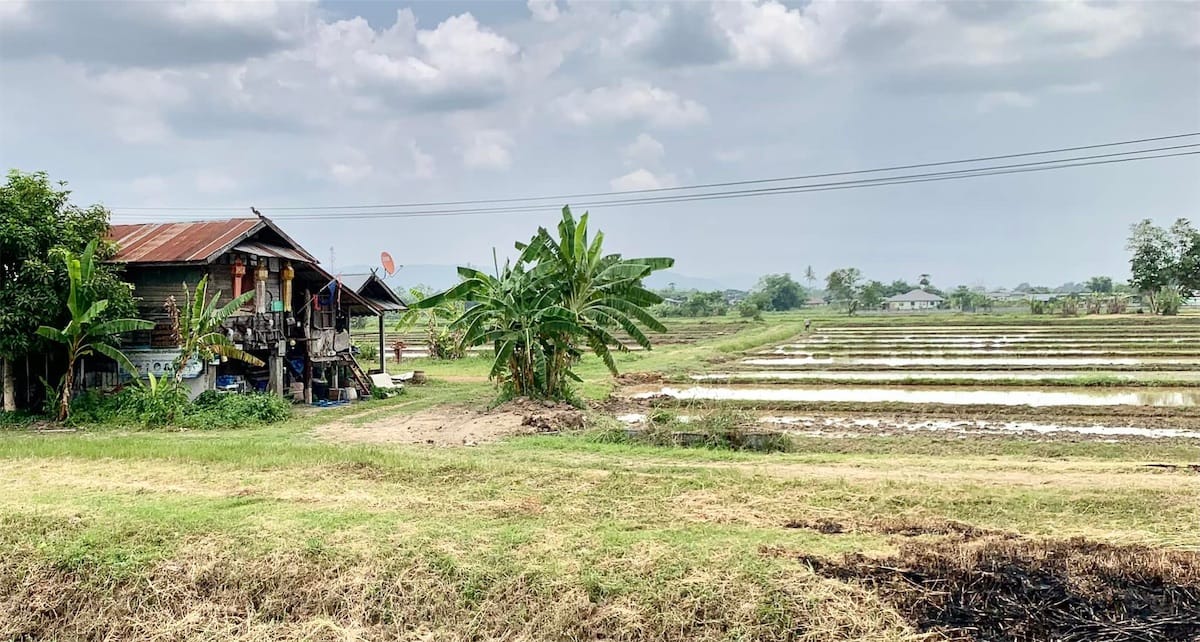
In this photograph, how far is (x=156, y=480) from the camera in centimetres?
973

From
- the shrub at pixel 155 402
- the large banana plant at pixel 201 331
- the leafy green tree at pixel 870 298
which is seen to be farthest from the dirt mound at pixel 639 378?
the leafy green tree at pixel 870 298

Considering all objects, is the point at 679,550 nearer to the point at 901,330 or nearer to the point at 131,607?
the point at 131,607

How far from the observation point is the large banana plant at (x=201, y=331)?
1590 centimetres

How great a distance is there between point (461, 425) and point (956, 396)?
39.4ft

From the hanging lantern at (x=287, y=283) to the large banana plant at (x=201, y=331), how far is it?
9.93ft

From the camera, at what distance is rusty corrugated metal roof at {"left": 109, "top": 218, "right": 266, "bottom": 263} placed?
17.0 metres

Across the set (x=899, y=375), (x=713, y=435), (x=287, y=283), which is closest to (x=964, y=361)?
(x=899, y=375)

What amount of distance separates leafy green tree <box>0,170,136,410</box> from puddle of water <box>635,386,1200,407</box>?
12.6 metres

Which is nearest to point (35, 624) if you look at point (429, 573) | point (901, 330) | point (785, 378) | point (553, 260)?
point (429, 573)


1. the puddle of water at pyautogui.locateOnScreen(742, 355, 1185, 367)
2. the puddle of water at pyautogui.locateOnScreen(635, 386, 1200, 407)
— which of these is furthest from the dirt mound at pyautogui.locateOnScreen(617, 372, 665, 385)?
the puddle of water at pyautogui.locateOnScreen(742, 355, 1185, 367)

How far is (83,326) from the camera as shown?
50.4 ft

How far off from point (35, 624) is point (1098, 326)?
48457 millimetres

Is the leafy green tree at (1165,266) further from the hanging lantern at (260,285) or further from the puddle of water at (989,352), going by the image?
the hanging lantern at (260,285)

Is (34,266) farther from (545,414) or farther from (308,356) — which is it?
(545,414)
